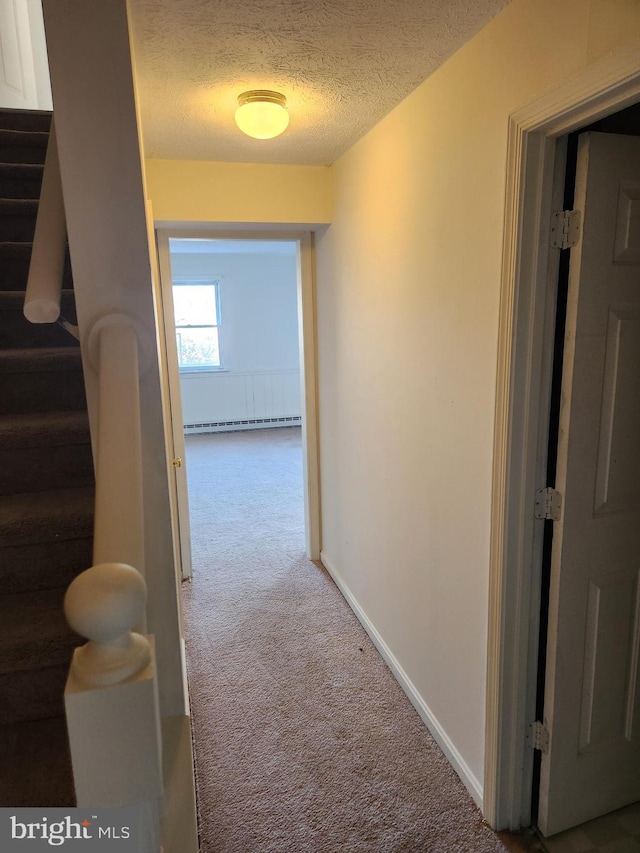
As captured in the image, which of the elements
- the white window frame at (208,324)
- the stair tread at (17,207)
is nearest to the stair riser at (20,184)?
the stair tread at (17,207)

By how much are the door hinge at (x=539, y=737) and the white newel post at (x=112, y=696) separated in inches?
56.0

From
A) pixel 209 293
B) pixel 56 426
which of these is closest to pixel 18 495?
pixel 56 426

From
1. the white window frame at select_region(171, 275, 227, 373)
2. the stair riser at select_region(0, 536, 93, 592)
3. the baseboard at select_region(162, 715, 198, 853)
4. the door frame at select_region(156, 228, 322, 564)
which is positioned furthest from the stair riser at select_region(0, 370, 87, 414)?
the white window frame at select_region(171, 275, 227, 373)

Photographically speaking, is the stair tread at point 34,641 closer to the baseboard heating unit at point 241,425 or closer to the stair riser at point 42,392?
the stair riser at point 42,392

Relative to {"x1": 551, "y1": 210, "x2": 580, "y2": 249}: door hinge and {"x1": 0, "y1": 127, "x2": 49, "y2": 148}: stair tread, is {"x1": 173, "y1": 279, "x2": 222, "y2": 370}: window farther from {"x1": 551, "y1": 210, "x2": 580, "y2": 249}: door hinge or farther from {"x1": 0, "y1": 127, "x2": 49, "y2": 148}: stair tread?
{"x1": 551, "y1": 210, "x2": 580, "y2": 249}: door hinge

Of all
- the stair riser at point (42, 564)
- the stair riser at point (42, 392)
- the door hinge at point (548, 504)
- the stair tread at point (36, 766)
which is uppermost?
the stair riser at point (42, 392)

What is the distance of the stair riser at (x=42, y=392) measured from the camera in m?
1.59

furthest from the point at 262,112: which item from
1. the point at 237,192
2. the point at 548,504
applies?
the point at 548,504

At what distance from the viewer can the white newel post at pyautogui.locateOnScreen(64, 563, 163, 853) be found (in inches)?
21.1

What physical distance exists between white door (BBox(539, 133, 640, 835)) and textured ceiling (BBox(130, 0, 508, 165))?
0.58 m

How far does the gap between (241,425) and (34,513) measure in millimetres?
6234

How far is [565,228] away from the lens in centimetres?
136

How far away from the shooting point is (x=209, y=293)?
7.14 meters

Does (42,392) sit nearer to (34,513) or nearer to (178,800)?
(34,513)
